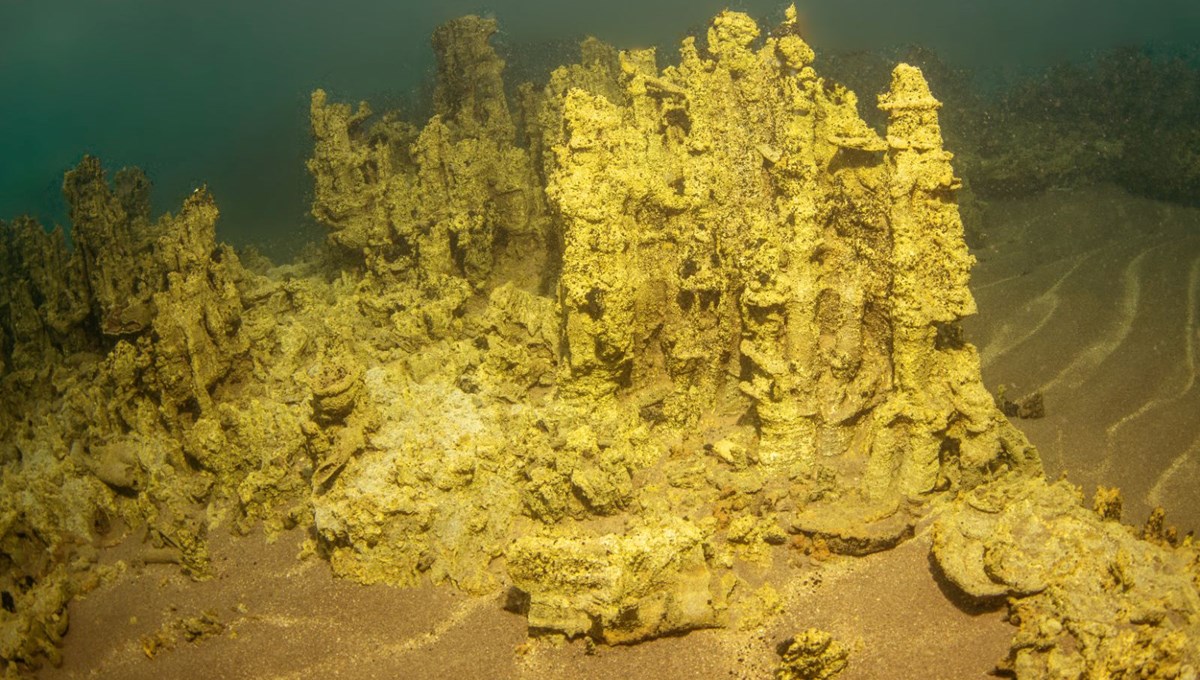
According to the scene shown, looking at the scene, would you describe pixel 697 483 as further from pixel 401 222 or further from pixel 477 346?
pixel 401 222

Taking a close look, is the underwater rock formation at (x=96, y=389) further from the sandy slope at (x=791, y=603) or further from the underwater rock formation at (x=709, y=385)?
the underwater rock formation at (x=709, y=385)

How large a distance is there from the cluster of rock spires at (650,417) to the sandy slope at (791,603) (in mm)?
183

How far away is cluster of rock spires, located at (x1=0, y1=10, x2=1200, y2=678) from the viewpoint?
12.7 feet

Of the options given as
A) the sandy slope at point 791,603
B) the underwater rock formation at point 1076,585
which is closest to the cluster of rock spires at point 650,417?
the underwater rock formation at point 1076,585

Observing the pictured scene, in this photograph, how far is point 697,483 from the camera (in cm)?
475

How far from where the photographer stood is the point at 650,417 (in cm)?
536

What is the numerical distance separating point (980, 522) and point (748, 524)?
1.33 meters

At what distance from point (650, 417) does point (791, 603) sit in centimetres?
179

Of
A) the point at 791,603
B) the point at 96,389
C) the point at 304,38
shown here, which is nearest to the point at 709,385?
the point at 791,603

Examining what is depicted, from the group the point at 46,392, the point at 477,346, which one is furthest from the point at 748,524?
the point at 46,392

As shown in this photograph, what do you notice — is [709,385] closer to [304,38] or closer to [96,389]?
[96,389]

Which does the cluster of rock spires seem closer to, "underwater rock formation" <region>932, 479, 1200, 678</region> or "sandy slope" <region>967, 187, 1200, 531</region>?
"underwater rock formation" <region>932, 479, 1200, 678</region>

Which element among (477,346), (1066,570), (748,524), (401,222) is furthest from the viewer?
(401,222)

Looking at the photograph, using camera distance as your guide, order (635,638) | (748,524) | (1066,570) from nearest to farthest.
Result: 1. (1066,570)
2. (635,638)
3. (748,524)
